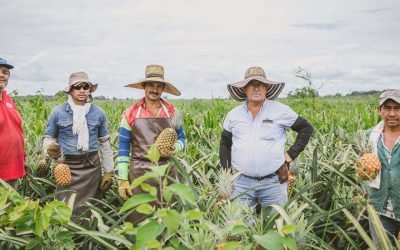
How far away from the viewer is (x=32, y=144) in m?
5.67

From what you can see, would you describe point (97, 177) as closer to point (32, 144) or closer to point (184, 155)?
point (184, 155)

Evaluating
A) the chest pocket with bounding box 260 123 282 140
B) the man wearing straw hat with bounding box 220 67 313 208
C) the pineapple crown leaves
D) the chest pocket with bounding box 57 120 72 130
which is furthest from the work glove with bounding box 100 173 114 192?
the chest pocket with bounding box 260 123 282 140

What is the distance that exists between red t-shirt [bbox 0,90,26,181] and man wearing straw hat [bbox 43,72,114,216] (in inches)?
9.5

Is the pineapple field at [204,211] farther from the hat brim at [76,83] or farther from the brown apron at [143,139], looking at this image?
the hat brim at [76,83]

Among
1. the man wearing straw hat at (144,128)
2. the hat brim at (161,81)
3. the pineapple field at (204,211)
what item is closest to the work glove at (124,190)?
the man wearing straw hat at (144,128)

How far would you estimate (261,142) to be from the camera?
3.42 m

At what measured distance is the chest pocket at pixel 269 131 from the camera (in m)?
3.43

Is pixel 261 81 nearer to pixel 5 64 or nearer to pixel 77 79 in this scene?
pixel 77 79

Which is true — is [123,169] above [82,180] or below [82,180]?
above

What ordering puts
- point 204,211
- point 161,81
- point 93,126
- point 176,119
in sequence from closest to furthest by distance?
point 204,211, point 176,119, point 161,81, point 93,126

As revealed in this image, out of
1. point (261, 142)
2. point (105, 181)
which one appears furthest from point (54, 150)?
point (261, 142)

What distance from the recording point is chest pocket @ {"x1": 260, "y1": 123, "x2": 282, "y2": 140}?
343 cm

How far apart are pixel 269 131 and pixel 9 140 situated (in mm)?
2164

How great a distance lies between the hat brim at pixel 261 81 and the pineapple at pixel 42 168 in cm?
209
